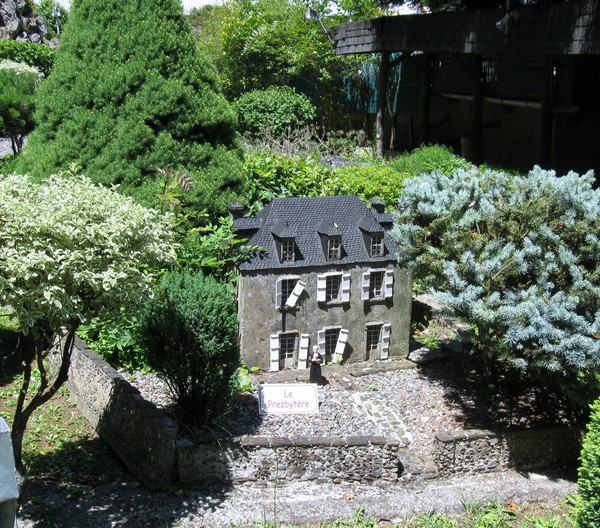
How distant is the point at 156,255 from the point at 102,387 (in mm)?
3149

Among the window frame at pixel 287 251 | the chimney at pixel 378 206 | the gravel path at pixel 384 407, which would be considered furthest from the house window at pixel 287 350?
the chimney at pixel 378 206

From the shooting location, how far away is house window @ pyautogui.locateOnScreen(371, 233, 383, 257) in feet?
37.9

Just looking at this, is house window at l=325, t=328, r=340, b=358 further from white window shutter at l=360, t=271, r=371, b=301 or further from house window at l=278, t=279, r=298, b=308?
house window at l=278, t=279, r=298, b=308

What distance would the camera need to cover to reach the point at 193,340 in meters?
9.28

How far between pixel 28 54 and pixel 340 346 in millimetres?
21416

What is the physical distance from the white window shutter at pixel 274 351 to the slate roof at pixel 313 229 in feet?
3.29

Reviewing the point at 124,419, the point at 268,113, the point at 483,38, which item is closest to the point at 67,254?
the point at 124,419

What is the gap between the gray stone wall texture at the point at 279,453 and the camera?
9.20 metres

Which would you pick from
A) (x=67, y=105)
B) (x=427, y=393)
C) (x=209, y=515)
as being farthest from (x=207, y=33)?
(x=209, y=515)

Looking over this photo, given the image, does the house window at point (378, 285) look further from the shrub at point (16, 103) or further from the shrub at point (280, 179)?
the shrub at point (16, 103)

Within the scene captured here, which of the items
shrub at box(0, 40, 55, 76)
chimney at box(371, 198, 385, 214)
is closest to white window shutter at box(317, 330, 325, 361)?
chimney at box(371, 198, 385, 214)

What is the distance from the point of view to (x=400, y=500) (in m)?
→ 9.24

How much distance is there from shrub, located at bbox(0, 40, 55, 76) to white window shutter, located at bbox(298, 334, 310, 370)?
815 inches

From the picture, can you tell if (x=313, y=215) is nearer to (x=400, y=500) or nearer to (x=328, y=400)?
(x=328, y=400)
